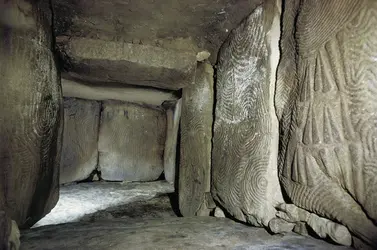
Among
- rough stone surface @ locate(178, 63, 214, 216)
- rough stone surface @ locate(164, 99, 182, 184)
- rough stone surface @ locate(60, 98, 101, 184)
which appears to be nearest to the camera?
rough stone surface @ locate(178, 63, 214, 216)

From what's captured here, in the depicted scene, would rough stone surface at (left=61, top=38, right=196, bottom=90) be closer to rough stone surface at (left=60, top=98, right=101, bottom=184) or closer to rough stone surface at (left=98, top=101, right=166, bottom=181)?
rough stone surface at (left=60, top=98, right=101, bottom=184)

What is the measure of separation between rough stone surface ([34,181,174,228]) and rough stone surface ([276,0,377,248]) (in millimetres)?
1865

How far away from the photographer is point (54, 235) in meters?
1.50

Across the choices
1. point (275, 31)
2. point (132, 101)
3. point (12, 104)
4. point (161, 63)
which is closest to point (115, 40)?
point (161, 63)

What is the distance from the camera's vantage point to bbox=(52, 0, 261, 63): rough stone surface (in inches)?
71.2

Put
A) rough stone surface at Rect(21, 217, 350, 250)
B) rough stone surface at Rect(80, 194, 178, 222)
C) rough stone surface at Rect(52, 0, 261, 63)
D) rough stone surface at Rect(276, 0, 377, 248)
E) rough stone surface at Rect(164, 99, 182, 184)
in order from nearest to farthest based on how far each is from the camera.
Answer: rough stone surface at Rect(276, 0, 377, 248) → rough stone surface at Rect(21, 217, 350, 250) → rough stone surface at Rect(52, 0, 261, 63) → rough stone surface at Rect(80, 194, 178, 222) → rough stone surface at Rect(164, 99, 182, 184)

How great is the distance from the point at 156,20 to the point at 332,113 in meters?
1.43

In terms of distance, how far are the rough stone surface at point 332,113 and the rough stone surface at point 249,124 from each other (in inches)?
4.3

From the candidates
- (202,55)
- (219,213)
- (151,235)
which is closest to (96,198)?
(219,213)

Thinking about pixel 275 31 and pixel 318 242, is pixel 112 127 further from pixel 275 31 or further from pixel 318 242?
pixel 318 242

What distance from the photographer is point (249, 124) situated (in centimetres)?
173

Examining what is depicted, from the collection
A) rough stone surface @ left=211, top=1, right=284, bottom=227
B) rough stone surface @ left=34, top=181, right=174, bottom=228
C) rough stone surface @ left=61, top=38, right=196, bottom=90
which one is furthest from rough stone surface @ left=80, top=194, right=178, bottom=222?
rough stone surface @ left=61, top=38, right=196, bottom=90

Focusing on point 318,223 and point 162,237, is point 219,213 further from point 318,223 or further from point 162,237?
point 318,223

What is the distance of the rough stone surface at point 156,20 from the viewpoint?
1.81 meters
